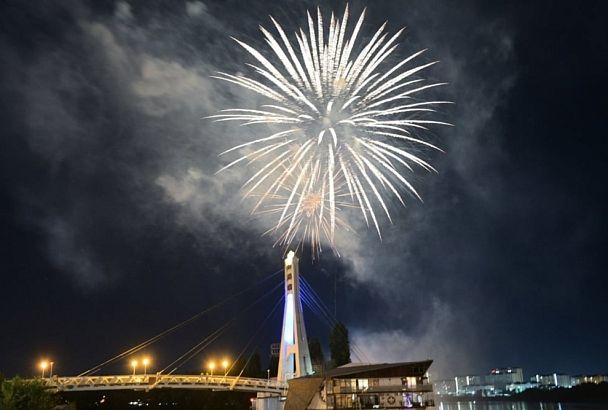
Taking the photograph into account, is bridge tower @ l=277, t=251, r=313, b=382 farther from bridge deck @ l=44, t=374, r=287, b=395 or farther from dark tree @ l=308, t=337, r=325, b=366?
dark tree @ l=308, t=337, r=325, b=366

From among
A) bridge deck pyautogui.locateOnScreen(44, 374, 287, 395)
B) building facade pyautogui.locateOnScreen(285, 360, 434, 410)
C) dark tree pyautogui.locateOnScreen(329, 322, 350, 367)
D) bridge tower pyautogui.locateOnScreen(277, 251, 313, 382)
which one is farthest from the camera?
dark tree pyautogui.locateOnScreen(329, 322, 350, 367)

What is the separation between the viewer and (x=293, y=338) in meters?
90.0

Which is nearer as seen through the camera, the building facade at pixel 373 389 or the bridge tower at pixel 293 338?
the building facade at pixel 373 389

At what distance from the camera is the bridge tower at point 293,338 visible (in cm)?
8750

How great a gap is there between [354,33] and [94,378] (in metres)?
62.8

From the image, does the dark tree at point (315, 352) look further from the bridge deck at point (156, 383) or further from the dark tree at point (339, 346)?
the bridge deck at point (156, 383)

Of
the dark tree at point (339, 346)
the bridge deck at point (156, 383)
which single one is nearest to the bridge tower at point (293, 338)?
the bridge deck at point (156, 383)

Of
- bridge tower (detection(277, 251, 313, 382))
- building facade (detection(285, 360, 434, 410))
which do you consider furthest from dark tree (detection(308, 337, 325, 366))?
building facade (detection(285, 360, 434, 410))

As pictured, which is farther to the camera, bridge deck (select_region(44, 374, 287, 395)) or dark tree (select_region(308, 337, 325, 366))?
dark tree (select_region(308, 337, 325, 366))

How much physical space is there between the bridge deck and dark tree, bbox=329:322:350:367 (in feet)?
100

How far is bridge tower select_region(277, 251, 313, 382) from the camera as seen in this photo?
87.5 m

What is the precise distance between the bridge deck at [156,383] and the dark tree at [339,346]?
30.6m

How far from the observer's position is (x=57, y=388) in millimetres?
70688

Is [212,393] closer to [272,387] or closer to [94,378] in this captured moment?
[272,387]
